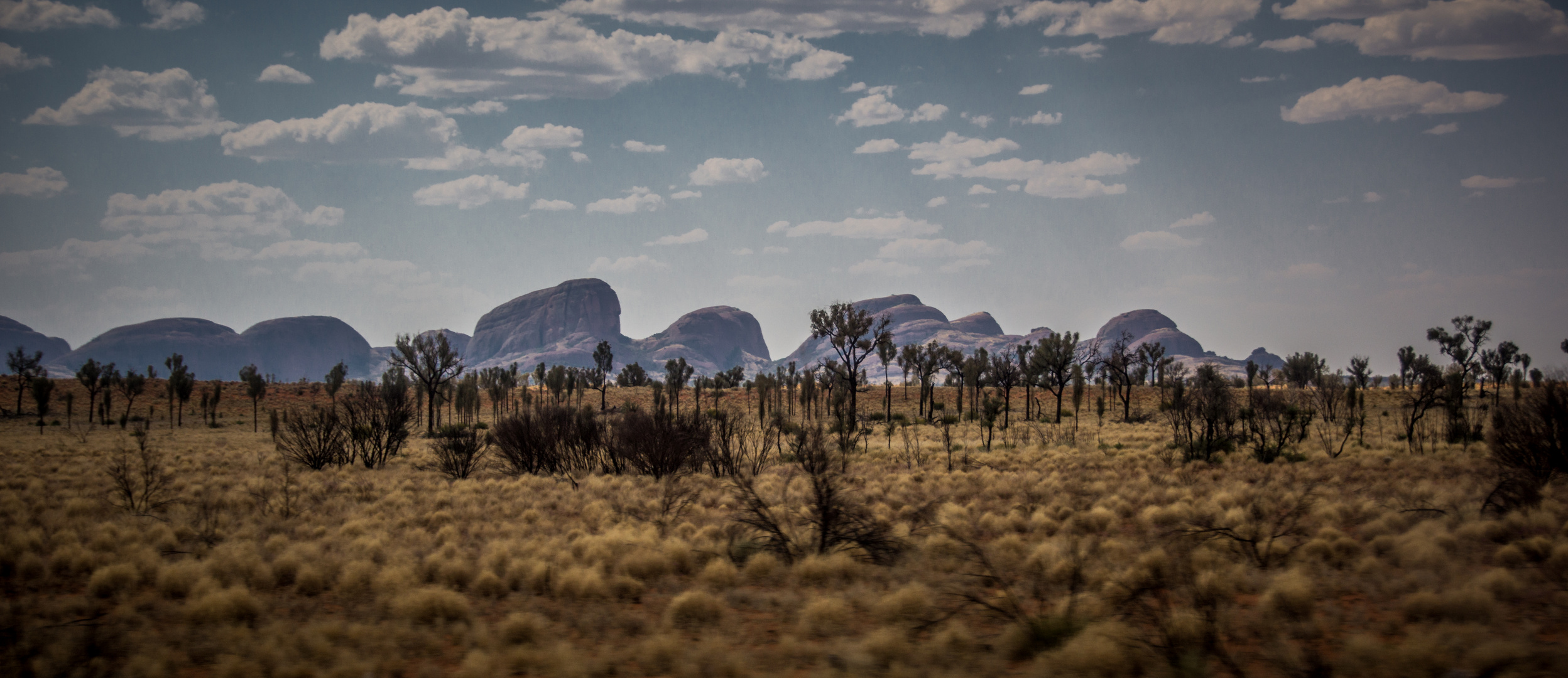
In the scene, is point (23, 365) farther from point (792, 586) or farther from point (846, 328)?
point (792, 586)

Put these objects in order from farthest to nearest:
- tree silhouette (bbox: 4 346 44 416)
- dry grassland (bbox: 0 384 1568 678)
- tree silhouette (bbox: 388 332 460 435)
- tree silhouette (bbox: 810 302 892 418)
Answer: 1. tree silhouette (bbox: 4 346 44 416)
2. tree silhouette (bbox: 388 332 460 435)
3. tree silhouette (bbox: 810 302 892 418)
4. dry grassland (bbox: 0 384 1568 678)

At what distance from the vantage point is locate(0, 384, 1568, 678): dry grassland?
19.6 feet

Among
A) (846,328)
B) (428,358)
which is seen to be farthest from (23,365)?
(846,328)

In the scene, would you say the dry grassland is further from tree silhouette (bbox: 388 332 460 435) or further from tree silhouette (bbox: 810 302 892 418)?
tree silhouette (bbox: 388 332 460 435)

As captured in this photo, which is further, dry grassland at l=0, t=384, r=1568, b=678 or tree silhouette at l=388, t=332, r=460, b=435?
tree silhouette at l=388, t=332, r=460, b=435

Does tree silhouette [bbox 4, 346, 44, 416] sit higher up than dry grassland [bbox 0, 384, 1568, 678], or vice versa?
tree silhouette [bbox 4, 346, 44, 416]

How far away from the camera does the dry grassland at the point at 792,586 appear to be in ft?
19.6

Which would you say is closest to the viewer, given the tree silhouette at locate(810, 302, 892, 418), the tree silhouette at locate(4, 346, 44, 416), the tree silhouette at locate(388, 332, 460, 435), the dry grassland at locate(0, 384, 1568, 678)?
the dry grassland at locate(0, 384, 1568, 678)

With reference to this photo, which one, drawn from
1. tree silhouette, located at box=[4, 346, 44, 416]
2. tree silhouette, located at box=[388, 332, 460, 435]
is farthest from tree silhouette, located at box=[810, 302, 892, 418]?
tree silhouette, located at box=[4, 346, 44, 416]

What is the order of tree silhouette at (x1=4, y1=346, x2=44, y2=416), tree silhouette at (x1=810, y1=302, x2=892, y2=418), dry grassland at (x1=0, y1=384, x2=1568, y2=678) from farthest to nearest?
1. tree silhouette at (x1=4, y1=346, x2=44, y2=416)
2. tree silhouette at (x1=810, y1=302, x2=892, y2=418)
3. dry grassland at (x1=0, y1=384, x2=1568, y2=678)

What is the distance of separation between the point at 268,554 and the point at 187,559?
1105 mm

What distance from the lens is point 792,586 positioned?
8.78 m

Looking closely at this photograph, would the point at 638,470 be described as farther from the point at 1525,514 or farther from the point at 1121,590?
the point at 1525,514

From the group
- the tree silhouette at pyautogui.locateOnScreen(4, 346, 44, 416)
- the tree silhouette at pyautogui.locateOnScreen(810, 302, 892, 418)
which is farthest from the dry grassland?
the tree silhouette at pyautogui.locateOnScreen(4, 346, 44, 416)
